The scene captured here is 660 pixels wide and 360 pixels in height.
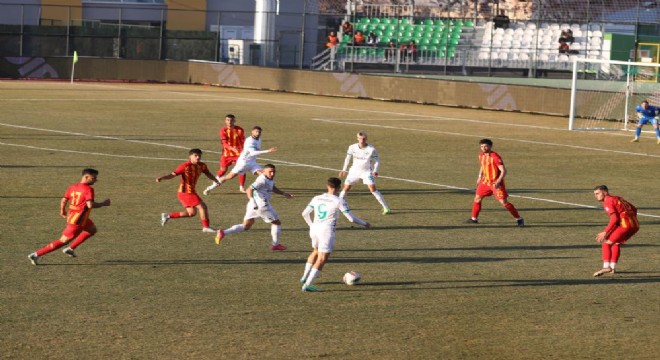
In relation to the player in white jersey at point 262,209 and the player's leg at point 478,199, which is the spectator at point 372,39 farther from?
the player in white jersey at point 262,209

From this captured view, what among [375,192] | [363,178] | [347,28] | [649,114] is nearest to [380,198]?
[375,192]

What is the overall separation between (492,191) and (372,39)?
50397mm

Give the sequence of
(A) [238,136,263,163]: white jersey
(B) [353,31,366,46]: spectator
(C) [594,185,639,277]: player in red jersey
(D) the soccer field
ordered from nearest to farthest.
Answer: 1. (D) the soccer field
2. (C) [594,185,639,277]: player in red jersey
3. (A) [238,136,263,163]: white jersey
4. (B) [353,31,366,46]: spectator

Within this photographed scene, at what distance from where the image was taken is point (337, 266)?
17.8 meters

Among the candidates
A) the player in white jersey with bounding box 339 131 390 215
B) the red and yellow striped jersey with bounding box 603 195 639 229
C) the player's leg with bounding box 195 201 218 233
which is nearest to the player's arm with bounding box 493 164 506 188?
the player in white jersey with bounding box 339 131 390 215

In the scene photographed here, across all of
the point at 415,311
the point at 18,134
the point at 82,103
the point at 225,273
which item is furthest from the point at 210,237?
the point at 82,103

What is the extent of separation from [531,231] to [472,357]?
9.09 metres

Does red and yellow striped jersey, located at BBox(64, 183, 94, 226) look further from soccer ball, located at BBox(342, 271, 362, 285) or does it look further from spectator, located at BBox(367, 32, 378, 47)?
spectator, located at BBox(367, 32, 378, 47)

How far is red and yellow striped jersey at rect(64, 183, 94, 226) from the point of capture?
1669cm

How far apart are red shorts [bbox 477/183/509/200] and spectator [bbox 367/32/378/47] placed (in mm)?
48217

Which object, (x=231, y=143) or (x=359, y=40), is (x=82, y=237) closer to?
(x=231, y=143)

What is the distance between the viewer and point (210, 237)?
65.7 ft

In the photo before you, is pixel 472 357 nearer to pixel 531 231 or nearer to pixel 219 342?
pixel 219 342

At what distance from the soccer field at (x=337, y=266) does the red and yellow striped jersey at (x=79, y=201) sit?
81 cm
